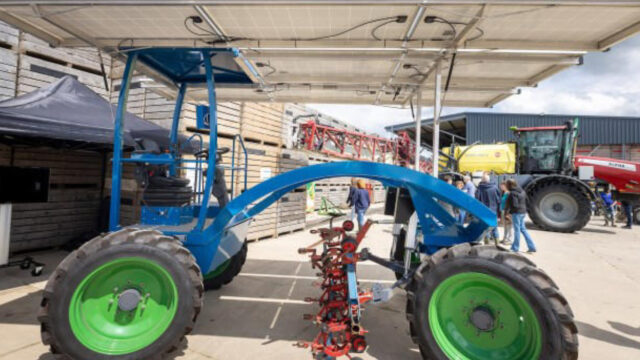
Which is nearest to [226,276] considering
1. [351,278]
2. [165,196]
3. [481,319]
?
[165,196]

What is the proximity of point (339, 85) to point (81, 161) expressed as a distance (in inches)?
230

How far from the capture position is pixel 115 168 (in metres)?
3.08

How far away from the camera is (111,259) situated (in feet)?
7.96

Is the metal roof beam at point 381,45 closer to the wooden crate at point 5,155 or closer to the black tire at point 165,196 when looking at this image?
the black tire at point 165,196

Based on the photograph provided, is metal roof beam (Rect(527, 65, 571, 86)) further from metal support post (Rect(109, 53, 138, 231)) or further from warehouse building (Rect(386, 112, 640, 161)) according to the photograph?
warehouse building (Rect(386, 112, 640, 161))

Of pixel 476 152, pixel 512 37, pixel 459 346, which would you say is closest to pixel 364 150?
pixel 476 152

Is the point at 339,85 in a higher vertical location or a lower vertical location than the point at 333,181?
higher

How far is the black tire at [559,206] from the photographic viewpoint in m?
9.40

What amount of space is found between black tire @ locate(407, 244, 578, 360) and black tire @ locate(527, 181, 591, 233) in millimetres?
9251

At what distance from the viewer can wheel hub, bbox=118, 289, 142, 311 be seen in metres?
2.44

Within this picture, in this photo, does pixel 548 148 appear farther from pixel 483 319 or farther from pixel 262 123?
Answer: pixel 483 319

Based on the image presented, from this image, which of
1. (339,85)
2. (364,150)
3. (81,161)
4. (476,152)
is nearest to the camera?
(339,85)

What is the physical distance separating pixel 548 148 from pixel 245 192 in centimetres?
1185

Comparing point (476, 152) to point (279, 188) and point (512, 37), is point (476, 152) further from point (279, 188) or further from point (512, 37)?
point (279, 188)
